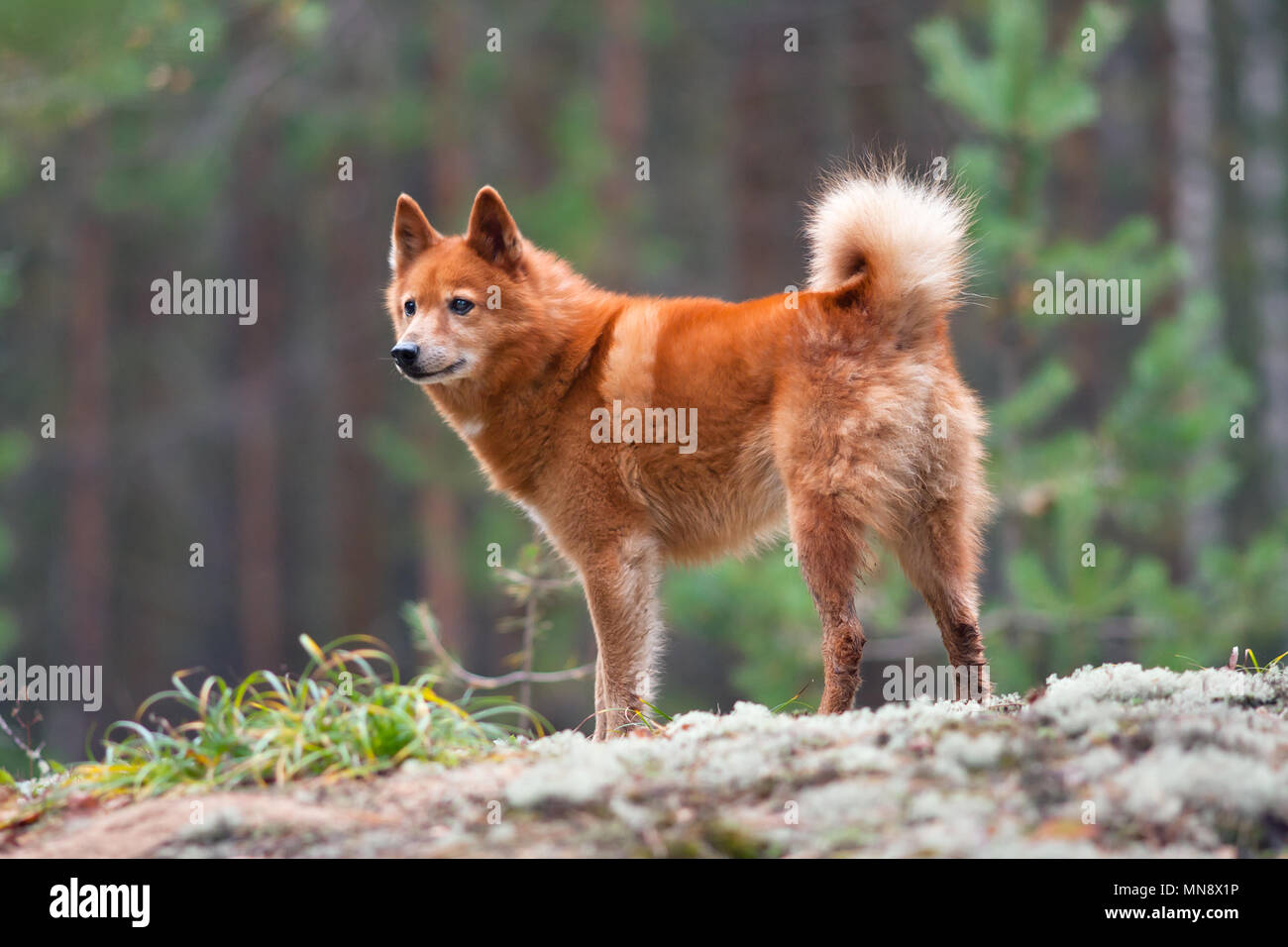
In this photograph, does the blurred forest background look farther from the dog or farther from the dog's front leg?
the dog's front leg

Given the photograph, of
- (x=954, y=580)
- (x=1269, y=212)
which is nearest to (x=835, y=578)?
(x=954, y=580)

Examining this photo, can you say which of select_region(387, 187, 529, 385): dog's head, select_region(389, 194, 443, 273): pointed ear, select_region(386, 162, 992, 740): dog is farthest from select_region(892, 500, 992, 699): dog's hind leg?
select_region(389, 194, 443, 273): pointed ear

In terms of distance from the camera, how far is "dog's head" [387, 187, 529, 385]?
514 centimetres

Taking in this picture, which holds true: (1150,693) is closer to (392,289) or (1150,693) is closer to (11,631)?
(392,289)

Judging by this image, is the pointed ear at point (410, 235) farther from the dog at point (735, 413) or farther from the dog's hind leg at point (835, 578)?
the dog's hind leg at point (835, 578)

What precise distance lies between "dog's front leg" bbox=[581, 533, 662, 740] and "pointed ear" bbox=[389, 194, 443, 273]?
1.86m

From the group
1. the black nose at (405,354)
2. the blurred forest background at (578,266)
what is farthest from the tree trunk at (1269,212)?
the black nose at (405,354)

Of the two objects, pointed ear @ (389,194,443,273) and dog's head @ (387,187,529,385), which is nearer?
dog's head @ (387,187,529,385)

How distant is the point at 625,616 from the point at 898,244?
185cm

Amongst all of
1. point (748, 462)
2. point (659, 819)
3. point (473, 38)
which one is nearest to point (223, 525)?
point (473, 38)

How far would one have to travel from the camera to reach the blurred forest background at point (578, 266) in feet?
27.8

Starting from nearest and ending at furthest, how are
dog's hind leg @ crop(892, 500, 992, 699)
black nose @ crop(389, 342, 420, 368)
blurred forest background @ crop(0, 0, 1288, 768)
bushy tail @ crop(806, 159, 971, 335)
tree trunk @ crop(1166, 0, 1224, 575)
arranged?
bushy tail @ crop(806, 159, 971, 335) < dog's hind leg @ crop(892, 500, 992, 699) < black nose @ crop(389, 342, 420, 368) < blurred forest background @ crop(0, 0, 1288, 768) < tree trunk @ crop(1166, 0, 1224, 575)

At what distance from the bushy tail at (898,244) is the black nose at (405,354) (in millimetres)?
1774

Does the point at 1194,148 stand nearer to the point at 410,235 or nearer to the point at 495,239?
the point at 495,239
